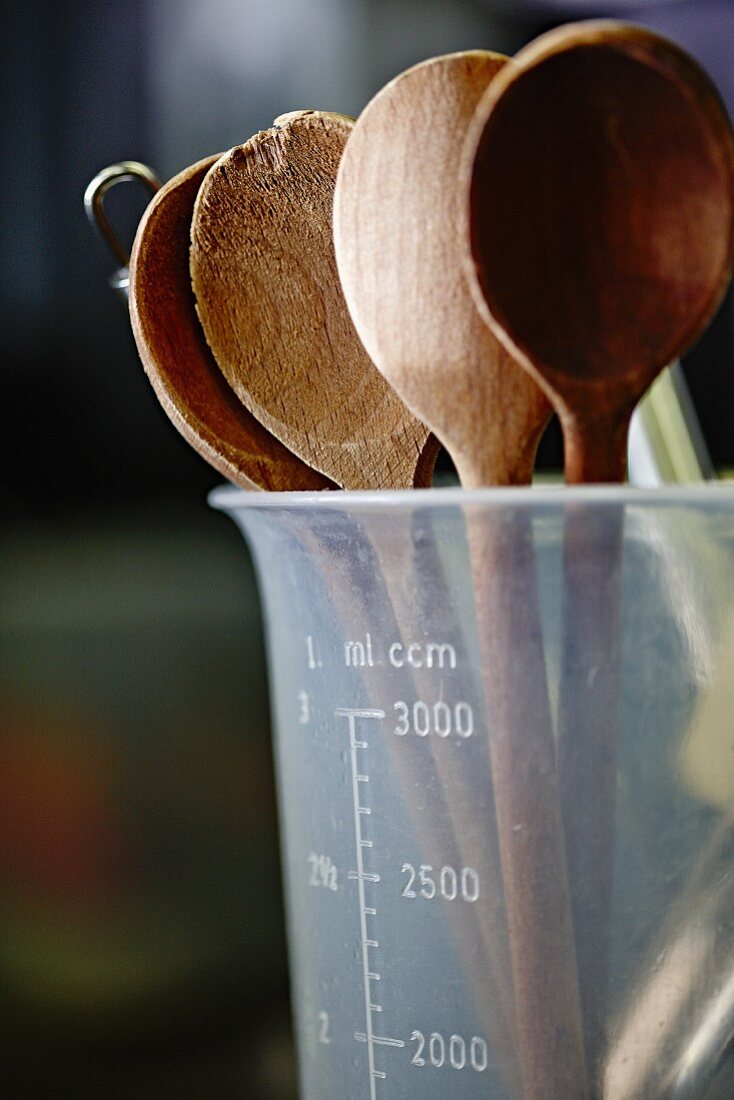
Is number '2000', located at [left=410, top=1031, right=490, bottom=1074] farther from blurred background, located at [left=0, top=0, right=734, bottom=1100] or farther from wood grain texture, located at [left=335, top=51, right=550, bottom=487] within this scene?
blurred background, located at [left=0, top=0, right=734, bottom=1100]

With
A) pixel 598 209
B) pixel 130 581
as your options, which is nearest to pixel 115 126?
pixel 130 581

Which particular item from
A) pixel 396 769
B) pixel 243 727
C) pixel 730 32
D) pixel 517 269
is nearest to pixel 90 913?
pixel 243 727

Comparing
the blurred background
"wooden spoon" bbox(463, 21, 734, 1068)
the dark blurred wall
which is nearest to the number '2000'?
"wooden spoon" bbox(463, 21, 734, 1068)

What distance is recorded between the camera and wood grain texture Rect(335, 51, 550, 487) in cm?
29

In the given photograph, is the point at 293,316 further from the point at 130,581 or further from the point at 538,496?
the point at 130,581

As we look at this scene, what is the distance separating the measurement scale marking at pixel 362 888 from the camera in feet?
1.11

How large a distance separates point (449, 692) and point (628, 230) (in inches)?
5.0

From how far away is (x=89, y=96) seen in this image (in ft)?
2.51

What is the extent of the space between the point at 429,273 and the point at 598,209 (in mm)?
45

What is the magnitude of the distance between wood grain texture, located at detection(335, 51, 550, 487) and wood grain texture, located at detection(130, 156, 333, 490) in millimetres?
76

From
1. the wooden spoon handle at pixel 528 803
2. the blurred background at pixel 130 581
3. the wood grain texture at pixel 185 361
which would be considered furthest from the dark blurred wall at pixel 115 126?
the wooden spoon handle at pixel 528 803

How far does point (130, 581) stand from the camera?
2.60ft

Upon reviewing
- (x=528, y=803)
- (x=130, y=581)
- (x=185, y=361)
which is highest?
(x=185, y=361)

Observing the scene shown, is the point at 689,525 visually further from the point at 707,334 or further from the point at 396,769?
the point at 707,334
